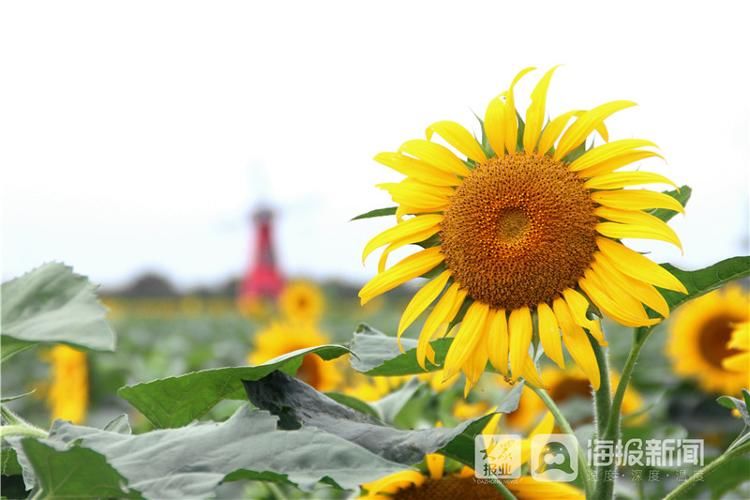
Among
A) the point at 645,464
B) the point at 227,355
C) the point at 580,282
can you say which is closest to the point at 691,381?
the point at 227,355

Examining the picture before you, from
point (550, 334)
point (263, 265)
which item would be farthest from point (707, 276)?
point (263, 265)

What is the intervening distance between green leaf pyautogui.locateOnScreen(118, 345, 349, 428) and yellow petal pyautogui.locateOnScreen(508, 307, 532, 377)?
0.74ft

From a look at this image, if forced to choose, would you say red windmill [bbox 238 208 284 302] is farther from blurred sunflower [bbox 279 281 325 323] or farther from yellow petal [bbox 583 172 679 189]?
yellow petal [bbox 583 172 679 189]

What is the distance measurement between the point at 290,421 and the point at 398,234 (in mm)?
348

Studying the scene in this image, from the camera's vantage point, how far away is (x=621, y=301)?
1168 millimetres

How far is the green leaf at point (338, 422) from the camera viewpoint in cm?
91

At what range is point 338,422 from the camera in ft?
3.25

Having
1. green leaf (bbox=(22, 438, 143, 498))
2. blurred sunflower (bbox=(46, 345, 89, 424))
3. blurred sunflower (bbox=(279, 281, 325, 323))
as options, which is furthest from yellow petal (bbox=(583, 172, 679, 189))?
blurred sunflower (bbox=(279, 281, 325, 323))

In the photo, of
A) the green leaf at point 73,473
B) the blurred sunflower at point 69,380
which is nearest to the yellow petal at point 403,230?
the green leaf at point 73,473

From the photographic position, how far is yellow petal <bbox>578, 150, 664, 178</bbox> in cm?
121

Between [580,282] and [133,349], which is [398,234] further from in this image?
[133,349]

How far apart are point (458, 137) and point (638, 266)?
0.92 feet

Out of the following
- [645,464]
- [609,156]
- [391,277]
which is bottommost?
[645,464]

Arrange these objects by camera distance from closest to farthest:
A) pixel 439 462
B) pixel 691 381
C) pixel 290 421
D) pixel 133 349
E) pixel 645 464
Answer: pixel 290 421 → pixel 439 462 → pixel 645 464 → pixel 691 381 → pixel 133 349
